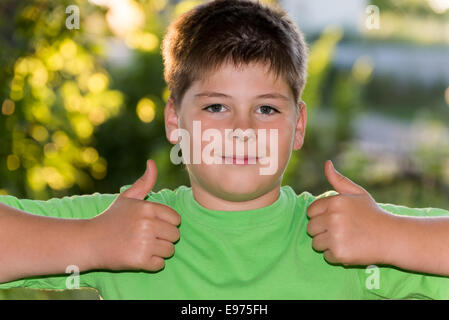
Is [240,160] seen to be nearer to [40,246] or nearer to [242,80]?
[242,80]

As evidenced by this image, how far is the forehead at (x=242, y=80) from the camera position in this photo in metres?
0.94

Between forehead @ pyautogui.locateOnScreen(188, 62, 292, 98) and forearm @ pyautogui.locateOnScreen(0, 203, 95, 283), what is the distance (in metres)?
0.29

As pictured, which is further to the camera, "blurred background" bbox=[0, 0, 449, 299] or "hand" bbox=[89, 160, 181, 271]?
"blurred background" bbox=[0, 0, 449, 299]

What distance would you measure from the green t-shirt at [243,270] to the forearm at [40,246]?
0.21 feet

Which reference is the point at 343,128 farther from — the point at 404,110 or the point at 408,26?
the point at 408,26

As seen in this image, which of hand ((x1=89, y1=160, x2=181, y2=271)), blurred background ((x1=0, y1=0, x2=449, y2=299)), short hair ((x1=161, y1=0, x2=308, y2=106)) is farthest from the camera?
blurred background ((x1=0, y1=0, x2=449, y2=299))

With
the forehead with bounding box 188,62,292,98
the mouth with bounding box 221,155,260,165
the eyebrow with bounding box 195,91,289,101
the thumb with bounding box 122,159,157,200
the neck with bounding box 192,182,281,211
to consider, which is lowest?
the neck with bounding box 192,182,281,211

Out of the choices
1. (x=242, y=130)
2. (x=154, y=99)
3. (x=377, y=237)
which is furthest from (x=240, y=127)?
(x=154, y=99)

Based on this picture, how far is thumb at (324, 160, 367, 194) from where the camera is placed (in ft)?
3.05

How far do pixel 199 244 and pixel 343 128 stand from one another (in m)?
2.35

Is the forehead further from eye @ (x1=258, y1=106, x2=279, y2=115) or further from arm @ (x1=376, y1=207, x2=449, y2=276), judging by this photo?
arm @ (x1=376, y1=207, x2=449, y2=276)

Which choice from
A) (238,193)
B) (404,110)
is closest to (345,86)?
(404,110)

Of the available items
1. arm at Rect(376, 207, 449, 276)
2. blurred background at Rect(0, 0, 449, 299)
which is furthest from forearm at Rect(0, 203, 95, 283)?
blurred background at Rect(0, 0, 449, 299)

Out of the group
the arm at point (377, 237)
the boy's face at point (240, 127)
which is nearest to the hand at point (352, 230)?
the arm at point (377, 237)
